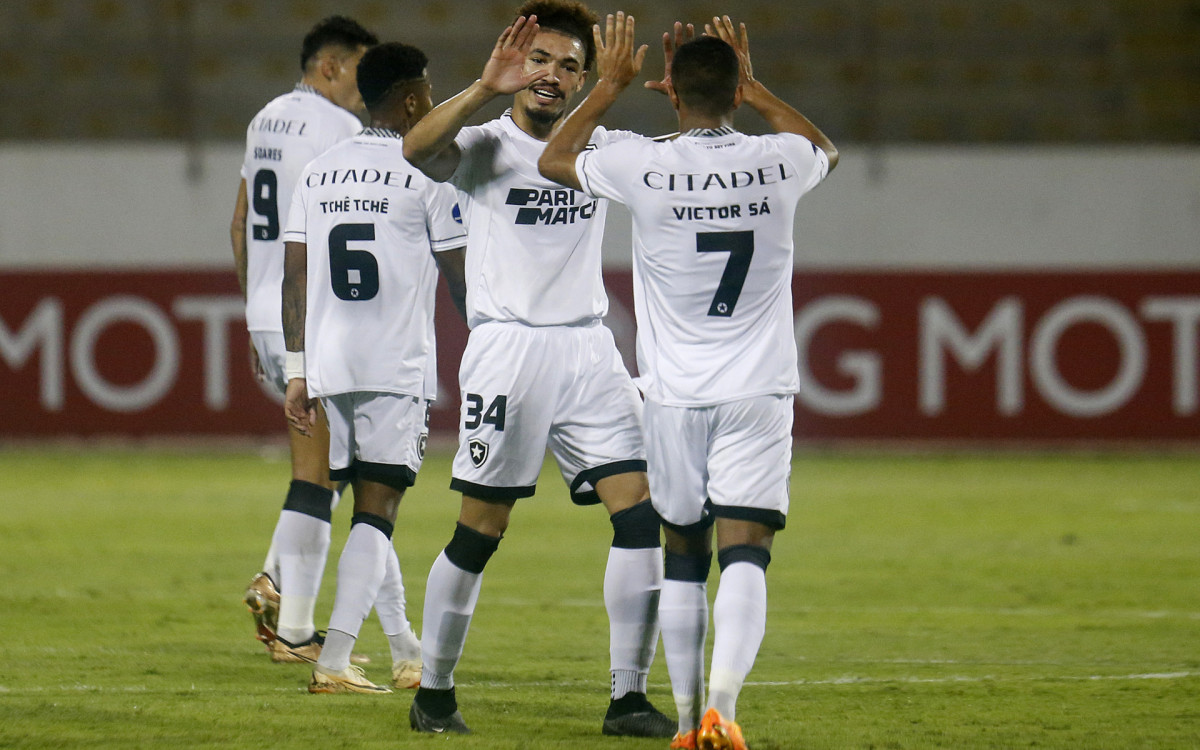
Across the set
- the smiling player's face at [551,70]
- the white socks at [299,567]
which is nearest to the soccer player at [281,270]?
the white socks at [299,567]

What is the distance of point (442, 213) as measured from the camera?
4.84 meters

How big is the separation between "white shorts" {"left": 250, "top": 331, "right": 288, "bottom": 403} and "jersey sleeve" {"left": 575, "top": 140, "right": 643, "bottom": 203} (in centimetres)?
209

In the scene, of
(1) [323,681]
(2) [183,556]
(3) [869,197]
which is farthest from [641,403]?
(3) [869,197]

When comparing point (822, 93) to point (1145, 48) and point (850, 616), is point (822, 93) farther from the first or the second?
point (850, 616)

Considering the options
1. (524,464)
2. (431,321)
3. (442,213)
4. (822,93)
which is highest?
(822,93)

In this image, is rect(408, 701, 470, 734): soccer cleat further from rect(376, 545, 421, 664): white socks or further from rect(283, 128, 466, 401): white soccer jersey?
rect(283, 128, 466, 401): white soccer jersey

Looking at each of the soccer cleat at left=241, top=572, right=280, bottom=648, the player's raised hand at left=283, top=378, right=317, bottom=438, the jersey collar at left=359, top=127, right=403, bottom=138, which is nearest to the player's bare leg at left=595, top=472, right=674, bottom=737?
the player's raised hand at left=283, top=378, right=317, bottom=438

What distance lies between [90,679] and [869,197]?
10.3m

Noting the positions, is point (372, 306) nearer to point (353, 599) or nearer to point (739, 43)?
point (353, 599)

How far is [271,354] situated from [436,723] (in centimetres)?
210

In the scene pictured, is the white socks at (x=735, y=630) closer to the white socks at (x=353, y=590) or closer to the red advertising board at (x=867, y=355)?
the white socks at (x=353, y=590)

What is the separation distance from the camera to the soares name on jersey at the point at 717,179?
397 centimetres

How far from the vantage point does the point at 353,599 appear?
4.78m

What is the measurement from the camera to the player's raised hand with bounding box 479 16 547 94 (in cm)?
410
